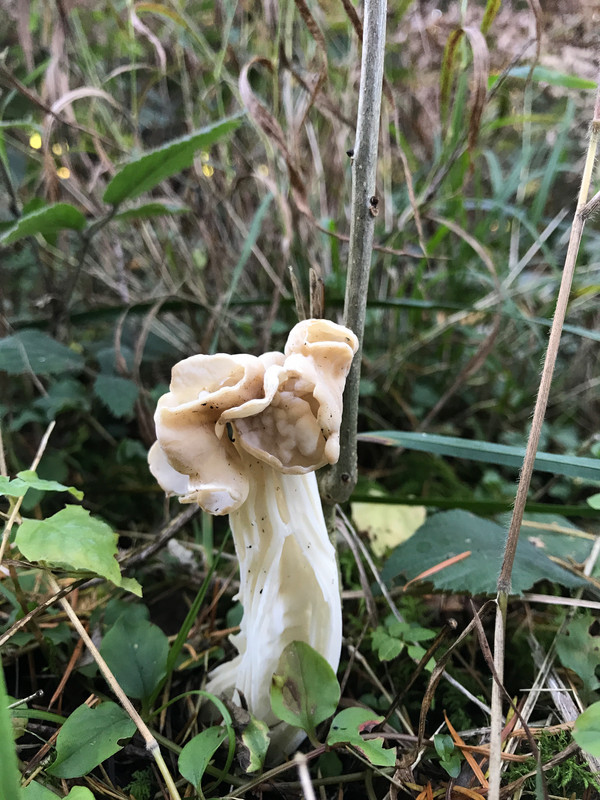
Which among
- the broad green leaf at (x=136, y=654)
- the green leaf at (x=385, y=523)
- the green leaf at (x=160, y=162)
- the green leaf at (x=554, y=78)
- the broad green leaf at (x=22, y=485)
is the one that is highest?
the green leaf at (x=554, y=78)

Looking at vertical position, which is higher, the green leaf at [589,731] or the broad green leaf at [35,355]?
the broad green leaf at [35,355]

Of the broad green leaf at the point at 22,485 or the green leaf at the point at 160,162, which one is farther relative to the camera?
the green leaf at the point at 160,162

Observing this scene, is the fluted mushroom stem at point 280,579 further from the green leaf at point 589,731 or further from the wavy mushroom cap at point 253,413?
the green leaf at point 589,731

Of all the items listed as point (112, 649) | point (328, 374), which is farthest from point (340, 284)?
point (112, 649)

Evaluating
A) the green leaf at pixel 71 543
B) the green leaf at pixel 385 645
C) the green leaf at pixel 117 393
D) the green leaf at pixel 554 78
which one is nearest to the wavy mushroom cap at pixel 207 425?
the green leaf at pixel 71 543

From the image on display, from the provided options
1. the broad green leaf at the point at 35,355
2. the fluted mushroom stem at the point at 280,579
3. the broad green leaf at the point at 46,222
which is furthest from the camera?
the broad green leaf at the point at 35,355

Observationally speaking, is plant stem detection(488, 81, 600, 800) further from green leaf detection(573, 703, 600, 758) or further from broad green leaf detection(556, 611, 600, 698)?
broad green leaf detection(556, 611, 600, 698)

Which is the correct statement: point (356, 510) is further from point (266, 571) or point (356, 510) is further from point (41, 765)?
point (41, 765)
